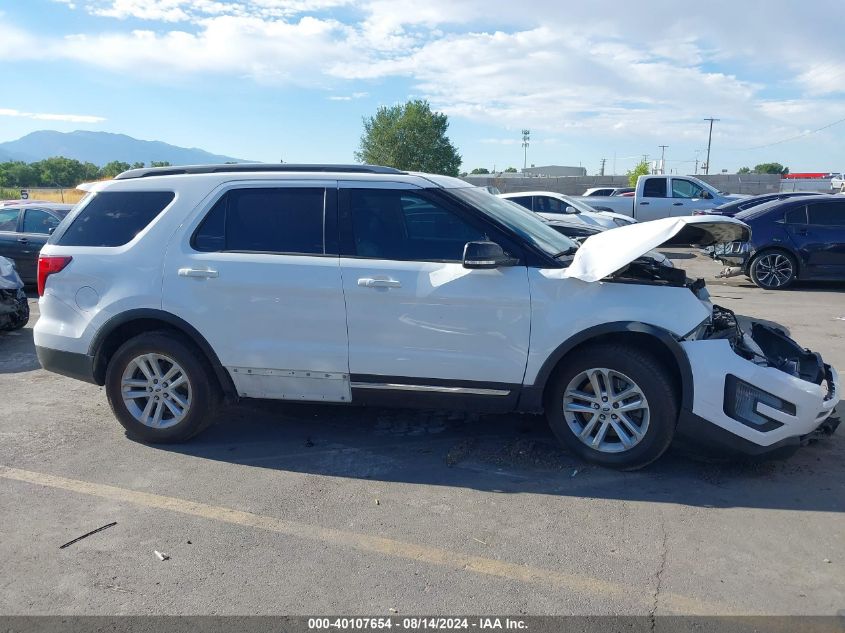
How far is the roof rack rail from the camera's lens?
16.5ft

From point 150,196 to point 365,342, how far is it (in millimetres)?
1963

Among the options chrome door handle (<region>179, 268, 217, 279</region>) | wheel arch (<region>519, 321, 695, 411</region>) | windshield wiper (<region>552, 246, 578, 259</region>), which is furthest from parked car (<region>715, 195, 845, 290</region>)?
chrome door handle (<region>179, 268, 217, 279</region>)

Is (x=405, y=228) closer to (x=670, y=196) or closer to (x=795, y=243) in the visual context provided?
(x=795, y=243)

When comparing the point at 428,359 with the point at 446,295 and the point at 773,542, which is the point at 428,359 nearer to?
the point at 446,295

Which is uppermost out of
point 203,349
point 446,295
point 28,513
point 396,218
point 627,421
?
point 396,218

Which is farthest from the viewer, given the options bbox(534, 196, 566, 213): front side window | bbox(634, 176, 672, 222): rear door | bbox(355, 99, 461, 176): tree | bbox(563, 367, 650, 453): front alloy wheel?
bbox(355, 99, 461, 176): tree

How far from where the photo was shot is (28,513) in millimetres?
4066

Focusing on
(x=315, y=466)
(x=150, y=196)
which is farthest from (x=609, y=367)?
(x=150, y=196)

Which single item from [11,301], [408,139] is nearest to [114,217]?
[11,301]

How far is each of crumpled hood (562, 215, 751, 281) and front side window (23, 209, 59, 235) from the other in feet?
34.0

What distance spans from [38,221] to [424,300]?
32.7 feet

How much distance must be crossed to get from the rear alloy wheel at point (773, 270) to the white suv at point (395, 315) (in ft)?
25.7

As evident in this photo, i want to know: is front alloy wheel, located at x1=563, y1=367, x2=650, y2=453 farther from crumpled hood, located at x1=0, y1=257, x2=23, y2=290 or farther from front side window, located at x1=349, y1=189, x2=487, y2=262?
crumpled hood, located at x1=0, y1=257, x2=23, y2=290

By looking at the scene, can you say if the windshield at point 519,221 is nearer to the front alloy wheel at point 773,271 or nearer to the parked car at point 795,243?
the parked car at point 795,243
